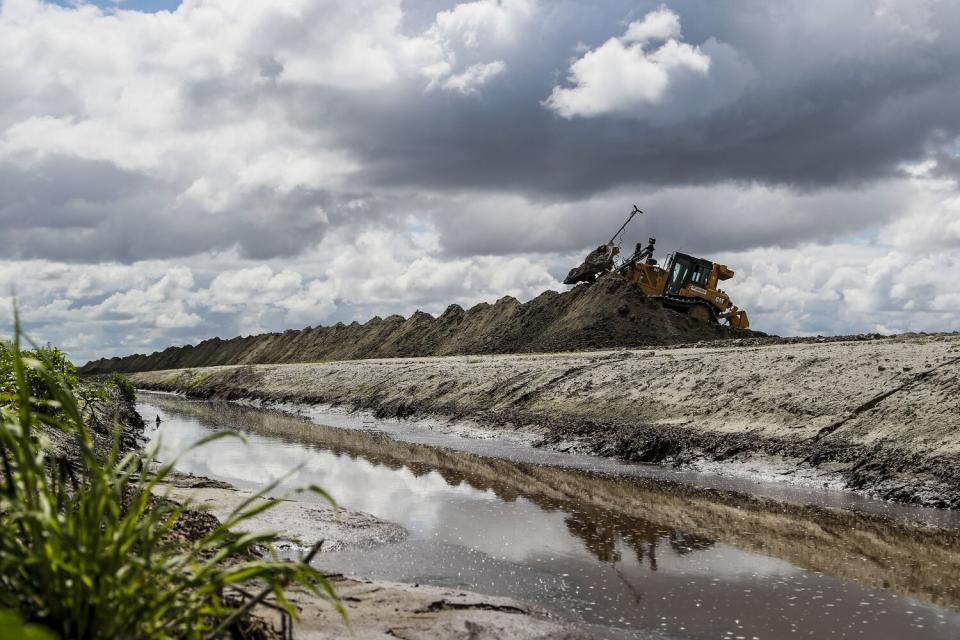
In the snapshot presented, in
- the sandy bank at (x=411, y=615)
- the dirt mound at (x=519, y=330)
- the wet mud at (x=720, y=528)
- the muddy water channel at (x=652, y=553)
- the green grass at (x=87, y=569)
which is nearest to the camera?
the green grass at (x=87, y=569)

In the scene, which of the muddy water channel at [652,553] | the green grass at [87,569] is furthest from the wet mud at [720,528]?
the green grass at [87,569]

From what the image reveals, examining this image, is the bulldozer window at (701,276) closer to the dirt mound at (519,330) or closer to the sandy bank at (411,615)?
the dirt mound at (519,330)

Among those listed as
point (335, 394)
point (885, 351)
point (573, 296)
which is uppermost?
point (573, 296)

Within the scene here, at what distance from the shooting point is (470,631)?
17.9 feet

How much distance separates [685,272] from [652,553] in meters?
31.9

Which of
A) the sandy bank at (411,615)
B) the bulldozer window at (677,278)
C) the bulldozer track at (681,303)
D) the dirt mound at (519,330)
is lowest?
the sandy bank at (411,615)

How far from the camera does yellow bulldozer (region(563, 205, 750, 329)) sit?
38531 mm

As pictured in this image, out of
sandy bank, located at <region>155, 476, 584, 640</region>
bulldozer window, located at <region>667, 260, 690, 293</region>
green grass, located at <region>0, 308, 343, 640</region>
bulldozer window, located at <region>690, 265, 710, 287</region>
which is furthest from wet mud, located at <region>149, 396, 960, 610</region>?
bulldozer window, located at <region>690, 265, 710, 287</region>

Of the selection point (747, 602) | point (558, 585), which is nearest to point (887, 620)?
point (747, 602)

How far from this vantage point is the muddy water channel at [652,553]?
6.47 m

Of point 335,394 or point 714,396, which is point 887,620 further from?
point 335,394

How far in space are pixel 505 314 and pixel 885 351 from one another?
1260 inches

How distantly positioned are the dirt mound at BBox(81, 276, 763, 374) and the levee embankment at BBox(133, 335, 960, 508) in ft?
32.5

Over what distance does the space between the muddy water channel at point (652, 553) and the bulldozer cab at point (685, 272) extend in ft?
85.6
